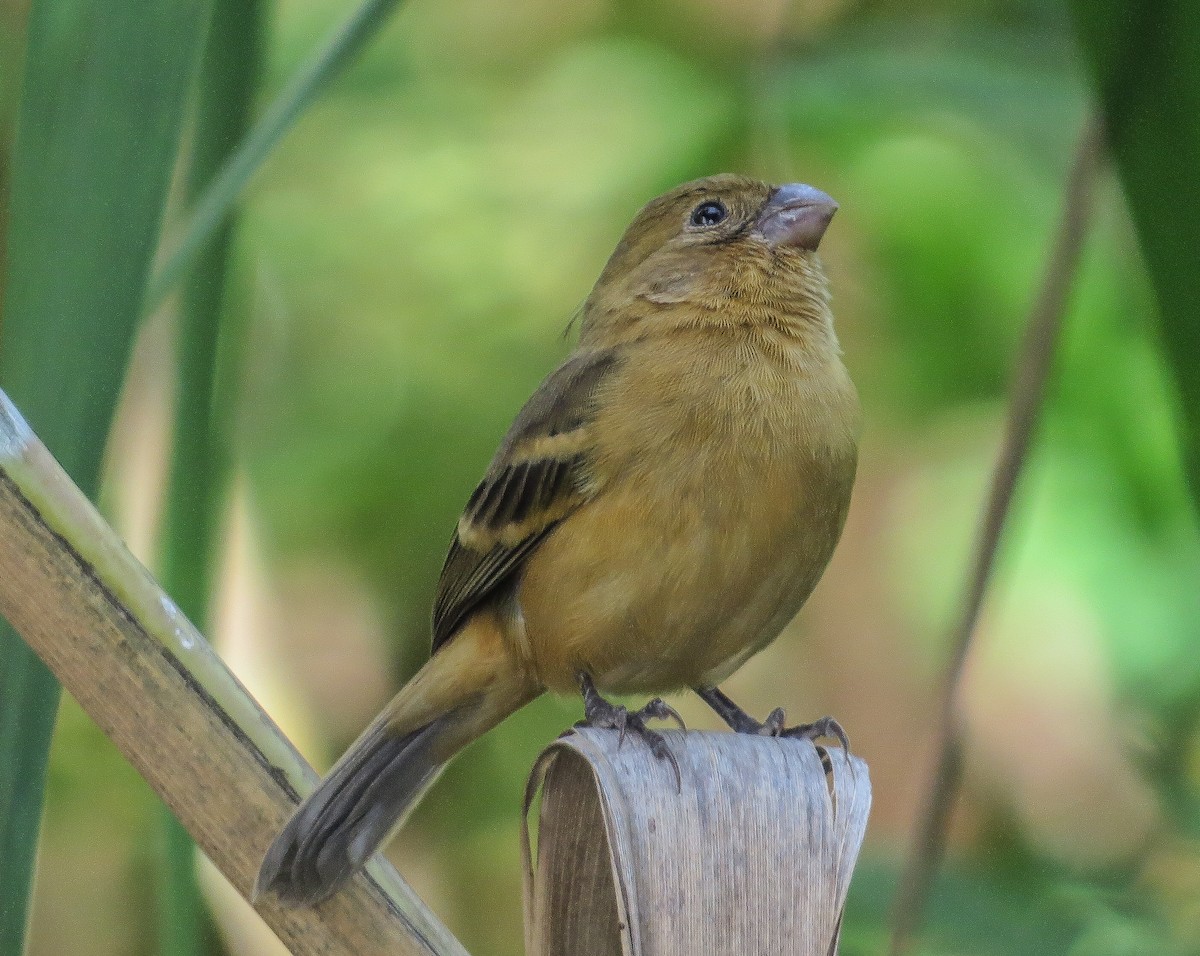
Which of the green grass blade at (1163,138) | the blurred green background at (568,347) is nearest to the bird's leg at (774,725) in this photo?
the blurred green background at (568,347)

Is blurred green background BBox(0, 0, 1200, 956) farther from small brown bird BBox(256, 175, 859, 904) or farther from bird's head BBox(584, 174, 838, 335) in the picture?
small brown bird BBox(256, 175, 859, 904)

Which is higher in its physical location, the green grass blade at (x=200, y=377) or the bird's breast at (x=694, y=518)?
the green grass blade at (x=200, y=377)

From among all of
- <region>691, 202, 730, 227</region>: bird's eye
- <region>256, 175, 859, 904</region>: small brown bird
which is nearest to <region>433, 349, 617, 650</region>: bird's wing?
<region>256, 175, 859, 904</region>: small brown bird

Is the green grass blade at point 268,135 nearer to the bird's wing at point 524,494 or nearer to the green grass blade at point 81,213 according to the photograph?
the green grass blade at point 81,213

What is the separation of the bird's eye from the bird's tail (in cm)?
89

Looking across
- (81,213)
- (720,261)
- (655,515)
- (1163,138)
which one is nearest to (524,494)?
(655,515)

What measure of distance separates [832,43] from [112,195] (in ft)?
7.40

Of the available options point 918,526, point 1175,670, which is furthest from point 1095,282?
point 1175,670

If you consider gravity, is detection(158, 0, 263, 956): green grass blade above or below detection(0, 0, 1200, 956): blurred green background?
above

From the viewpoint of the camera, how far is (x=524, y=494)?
2514 millimetres

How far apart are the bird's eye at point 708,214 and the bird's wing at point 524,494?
1.21 ft

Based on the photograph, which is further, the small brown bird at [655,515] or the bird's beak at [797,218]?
the bird's beak at [797,218]

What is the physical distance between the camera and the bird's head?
2.59 metres

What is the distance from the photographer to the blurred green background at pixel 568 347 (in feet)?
10.7
